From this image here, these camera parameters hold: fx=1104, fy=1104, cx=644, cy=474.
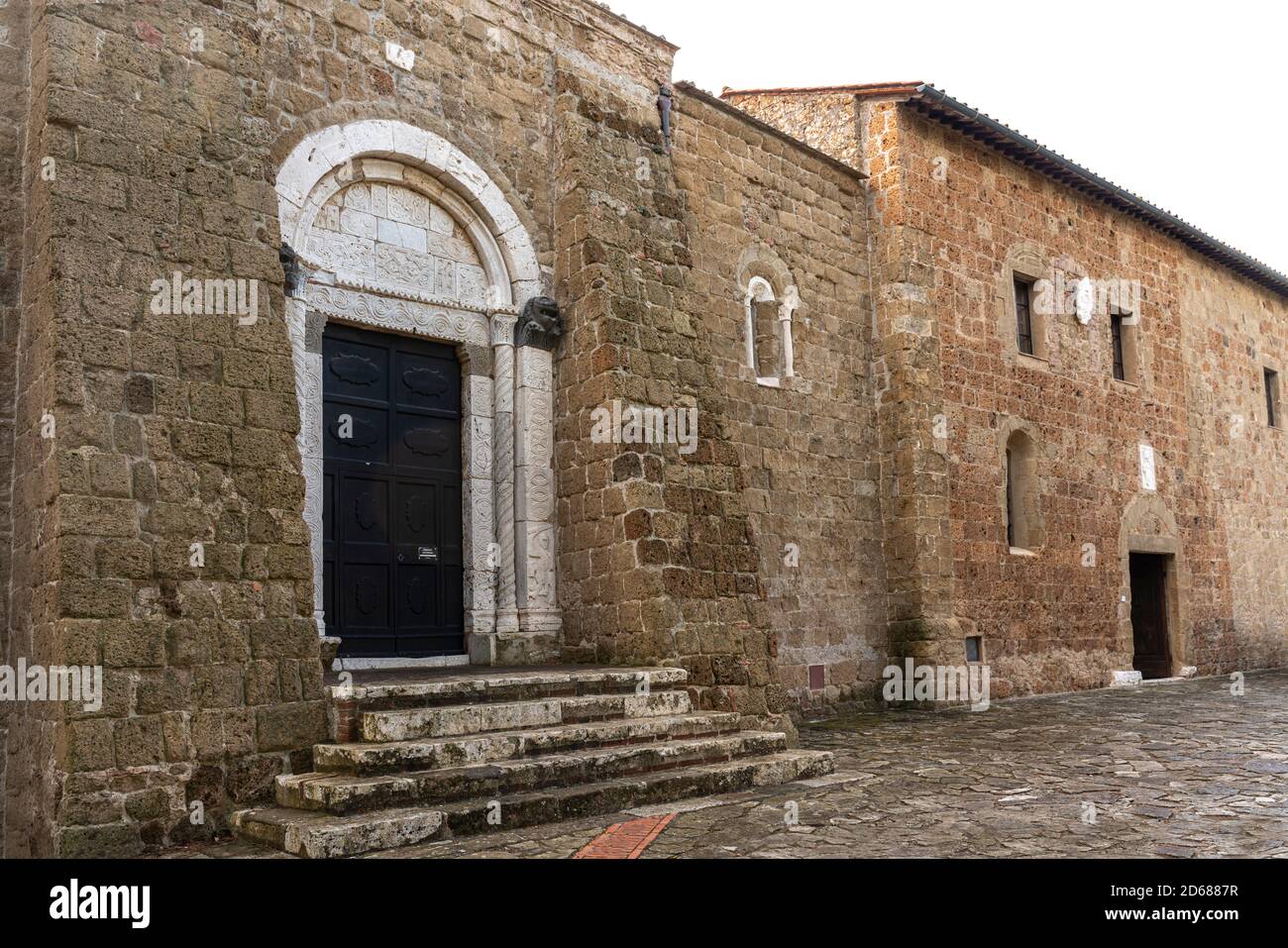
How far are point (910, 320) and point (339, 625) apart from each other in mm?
7084

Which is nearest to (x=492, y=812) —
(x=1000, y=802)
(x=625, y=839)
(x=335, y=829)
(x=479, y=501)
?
(x=625, y=839)

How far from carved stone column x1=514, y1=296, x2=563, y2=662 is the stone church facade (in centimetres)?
3

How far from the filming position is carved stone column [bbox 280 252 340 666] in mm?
6961

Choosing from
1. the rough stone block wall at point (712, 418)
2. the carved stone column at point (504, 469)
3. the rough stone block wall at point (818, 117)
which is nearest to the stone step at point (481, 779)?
the rough stone block wall at point (712, 418)

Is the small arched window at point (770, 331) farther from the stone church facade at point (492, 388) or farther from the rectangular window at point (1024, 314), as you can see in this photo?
the rectangular window at point (1024, 314)

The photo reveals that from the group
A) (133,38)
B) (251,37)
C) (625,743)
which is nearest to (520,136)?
(251,37)

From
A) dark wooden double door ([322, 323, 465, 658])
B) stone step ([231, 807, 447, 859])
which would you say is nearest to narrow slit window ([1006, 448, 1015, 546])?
dark wooden double door ([322, 323, 465, 658])

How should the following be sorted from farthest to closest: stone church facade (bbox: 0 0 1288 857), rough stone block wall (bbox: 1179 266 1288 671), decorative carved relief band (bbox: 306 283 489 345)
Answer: rough stone block wall (bbox: 1179 266 1288 671), decorative carved relief band (bbox: 306 283 489 345), stone church facade (bbox: 0 0 1288 857)

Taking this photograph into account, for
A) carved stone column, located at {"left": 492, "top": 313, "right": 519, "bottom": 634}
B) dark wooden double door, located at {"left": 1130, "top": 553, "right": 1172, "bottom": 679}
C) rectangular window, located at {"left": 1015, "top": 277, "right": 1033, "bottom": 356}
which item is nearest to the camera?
carved stone column, located at {"left": 492, "top": 313, "right": 519, "bottom": 634}

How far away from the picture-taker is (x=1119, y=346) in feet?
50.6

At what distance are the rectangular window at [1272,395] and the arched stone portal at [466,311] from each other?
52.2 feet

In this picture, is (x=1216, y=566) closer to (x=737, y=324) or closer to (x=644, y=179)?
(x=737, y=324)

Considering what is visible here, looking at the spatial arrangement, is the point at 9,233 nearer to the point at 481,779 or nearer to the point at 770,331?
the point at 481,779

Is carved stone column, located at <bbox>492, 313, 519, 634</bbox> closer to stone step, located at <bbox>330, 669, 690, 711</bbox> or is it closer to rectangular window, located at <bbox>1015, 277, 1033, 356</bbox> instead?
stone step, located at <bbox>330, 669, 690, 711</bbox>
